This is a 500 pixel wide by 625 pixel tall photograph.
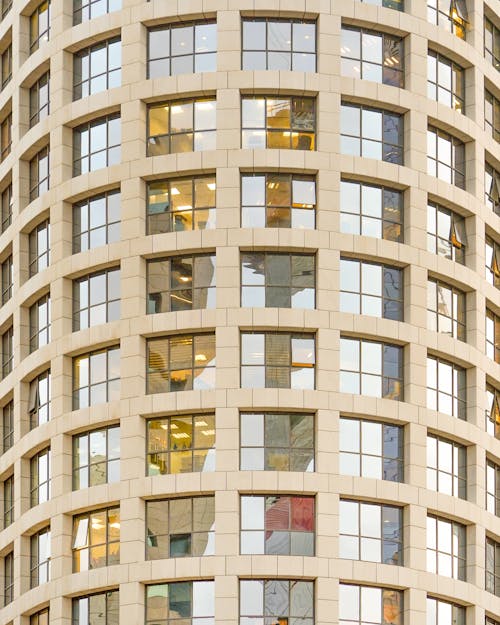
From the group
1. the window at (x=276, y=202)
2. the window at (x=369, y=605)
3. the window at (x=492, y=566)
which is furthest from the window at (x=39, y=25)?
the window at (x=492, y=566)

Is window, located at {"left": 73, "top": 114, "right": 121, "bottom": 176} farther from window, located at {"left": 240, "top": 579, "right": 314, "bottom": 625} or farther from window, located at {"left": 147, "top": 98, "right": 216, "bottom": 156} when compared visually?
window, located at {"left": 240, "top": 579, "right": 314, "bottom": 625}

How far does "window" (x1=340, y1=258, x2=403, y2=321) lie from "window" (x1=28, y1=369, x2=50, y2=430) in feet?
38.8

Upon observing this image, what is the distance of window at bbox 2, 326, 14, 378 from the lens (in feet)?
300

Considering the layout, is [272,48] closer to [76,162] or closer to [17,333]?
[76,162]

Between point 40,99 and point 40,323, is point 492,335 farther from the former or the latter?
point 40,99

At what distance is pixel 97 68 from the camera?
288 ft

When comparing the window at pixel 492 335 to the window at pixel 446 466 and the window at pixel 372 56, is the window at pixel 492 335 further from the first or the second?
the window at pixel 372 56

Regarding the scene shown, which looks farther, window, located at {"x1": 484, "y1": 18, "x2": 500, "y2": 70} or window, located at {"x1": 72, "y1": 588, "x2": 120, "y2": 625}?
window, located at {"x1": 484, "y1": 18, "x2": 500, "y2": 70}

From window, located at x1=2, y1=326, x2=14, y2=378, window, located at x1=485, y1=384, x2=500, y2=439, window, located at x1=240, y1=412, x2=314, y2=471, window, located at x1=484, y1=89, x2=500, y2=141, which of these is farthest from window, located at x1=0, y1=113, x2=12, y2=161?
window, located at x1=485, y1=384, x2=500, y2=439

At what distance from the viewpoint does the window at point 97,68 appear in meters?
87.0

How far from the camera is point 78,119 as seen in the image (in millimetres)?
87500

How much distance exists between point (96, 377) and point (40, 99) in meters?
12.5

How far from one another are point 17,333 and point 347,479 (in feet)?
50.1

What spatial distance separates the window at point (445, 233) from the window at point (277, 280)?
548 cm
